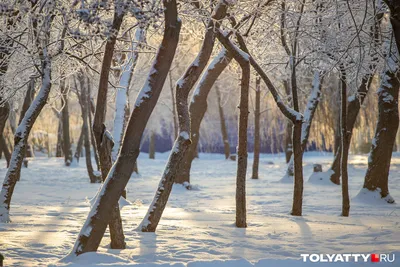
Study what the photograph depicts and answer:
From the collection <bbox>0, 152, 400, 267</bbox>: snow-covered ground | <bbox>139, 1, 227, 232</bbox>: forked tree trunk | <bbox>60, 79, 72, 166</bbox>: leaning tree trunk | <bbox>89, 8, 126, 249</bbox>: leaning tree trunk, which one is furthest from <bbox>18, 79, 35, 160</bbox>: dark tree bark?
<bbox>60, 79, 72, 166</bbox>: leaning tree trunk

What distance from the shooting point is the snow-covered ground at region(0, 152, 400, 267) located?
6523mm

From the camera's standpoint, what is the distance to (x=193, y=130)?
15.0 m

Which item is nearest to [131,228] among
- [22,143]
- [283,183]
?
[22,143]

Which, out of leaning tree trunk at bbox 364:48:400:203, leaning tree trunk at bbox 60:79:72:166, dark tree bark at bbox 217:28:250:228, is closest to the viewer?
dark tree bark at bbox 217:28:250:228

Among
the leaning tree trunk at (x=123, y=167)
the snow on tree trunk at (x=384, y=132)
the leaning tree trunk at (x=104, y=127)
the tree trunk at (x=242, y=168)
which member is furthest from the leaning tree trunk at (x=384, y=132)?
the leaning tree trunk at (x=104, y=127)

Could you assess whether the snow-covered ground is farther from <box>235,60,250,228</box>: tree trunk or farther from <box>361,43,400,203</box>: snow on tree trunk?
<box>361,43,400,203</box>: snow on tree trunk

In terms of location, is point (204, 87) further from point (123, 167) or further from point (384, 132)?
point (123, 167)

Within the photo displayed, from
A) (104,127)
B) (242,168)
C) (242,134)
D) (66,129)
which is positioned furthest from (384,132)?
(66,129)

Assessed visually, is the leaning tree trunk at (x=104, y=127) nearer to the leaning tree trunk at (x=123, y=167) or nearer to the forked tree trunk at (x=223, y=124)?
the leaning tree trunk at (x=123, y=167)

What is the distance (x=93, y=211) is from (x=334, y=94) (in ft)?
60.5

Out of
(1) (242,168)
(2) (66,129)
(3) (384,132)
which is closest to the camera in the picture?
(1) (242,168)

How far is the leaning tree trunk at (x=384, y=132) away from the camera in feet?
42.9

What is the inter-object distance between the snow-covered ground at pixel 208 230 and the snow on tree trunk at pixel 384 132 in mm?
653

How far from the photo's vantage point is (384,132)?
13148mm
